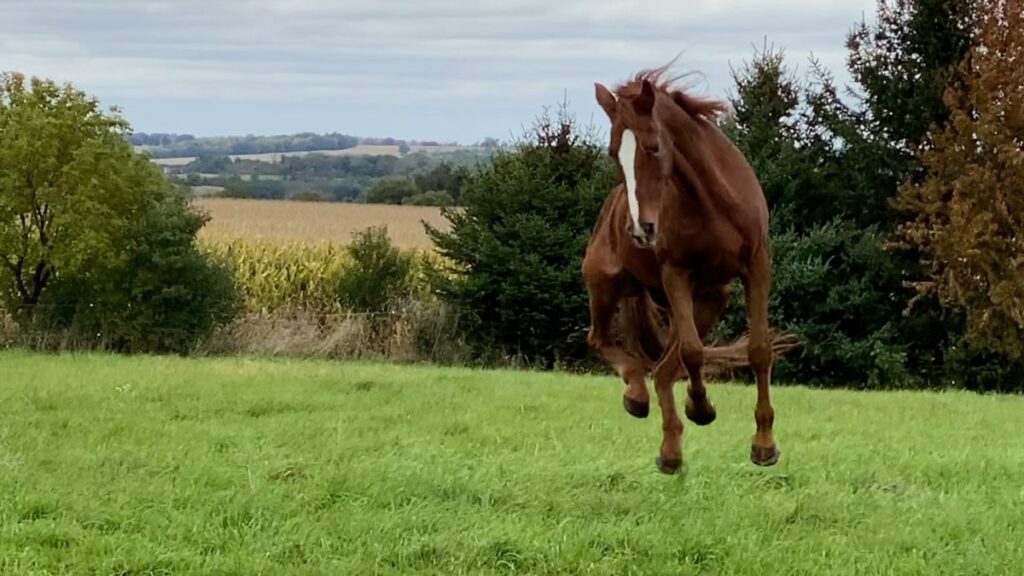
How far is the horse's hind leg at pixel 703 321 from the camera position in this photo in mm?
4500

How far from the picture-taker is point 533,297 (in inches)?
832

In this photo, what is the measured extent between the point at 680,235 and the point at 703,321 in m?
0.68

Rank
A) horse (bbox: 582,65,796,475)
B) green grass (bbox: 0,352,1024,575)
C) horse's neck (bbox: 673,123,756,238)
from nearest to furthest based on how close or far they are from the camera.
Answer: horse (bbox: 582,65,796,475)
horse's neck (bbox: 673,123,756,238)
green grass (bbox: 0,352,1024,575)

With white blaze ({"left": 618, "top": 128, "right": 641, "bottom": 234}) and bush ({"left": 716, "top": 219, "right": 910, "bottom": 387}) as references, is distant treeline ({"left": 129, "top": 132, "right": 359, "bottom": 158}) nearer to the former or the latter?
bush ({"left": 716, "top": 219, "right": 910, "bottom": 387})

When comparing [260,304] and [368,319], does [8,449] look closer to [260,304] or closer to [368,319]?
[368,319]

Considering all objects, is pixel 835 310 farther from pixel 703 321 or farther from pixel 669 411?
pixel 669 411

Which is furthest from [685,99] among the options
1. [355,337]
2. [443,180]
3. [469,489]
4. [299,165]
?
[299,165]

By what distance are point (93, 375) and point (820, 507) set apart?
30.0 feet

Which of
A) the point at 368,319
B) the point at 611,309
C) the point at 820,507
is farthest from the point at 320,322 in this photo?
the point at 611,309

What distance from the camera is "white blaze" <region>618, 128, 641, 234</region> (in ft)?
12.0

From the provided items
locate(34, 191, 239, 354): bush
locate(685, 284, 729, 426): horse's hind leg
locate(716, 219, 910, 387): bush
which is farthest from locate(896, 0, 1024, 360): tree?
locate(685, 284, 729, 426): horse's hind leg

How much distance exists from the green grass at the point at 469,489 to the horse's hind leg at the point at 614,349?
1900 mm

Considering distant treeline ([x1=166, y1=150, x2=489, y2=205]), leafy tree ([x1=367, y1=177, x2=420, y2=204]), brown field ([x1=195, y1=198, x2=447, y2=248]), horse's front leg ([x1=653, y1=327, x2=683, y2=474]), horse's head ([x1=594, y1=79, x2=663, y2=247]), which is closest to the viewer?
horse's head ([x1=594, y1=79, x2=663, y2=247])

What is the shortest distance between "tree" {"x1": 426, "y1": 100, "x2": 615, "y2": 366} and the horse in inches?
617
